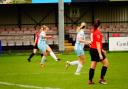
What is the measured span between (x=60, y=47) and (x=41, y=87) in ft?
78.3

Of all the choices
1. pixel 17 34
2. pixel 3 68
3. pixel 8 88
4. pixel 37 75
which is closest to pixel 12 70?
pixel 3 68

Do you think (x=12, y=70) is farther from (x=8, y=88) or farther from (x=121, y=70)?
(x=8, y=88)

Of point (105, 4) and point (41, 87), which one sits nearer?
point (41, 87)

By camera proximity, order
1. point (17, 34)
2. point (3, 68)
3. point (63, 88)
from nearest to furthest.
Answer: point (63, 88)
point (3, 68)
point (17, 34)

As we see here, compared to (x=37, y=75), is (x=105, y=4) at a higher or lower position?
higher

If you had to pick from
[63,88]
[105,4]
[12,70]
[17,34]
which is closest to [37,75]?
[12,70]

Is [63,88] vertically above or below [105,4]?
below

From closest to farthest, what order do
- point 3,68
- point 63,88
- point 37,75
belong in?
point 63,88 → point 37,75 → point 3,68

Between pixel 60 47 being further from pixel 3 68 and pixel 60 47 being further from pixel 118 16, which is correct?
pixel 3 68

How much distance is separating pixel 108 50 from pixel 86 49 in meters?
2.99

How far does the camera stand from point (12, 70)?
2531 centimetres

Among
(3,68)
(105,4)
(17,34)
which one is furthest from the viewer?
(105,4)

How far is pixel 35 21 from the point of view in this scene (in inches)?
2012

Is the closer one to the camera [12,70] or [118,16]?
[12,70]
